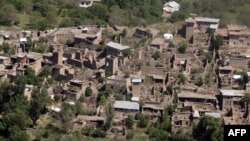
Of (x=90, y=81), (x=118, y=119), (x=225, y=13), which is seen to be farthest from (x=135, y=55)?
(x=225, y=13)

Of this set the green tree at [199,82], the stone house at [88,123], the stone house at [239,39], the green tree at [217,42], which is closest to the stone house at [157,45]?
the green tree at [217,42]

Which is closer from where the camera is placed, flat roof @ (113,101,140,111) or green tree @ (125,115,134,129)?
green tree @ (125,115,134,129)

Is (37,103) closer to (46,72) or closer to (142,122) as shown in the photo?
(46,72)

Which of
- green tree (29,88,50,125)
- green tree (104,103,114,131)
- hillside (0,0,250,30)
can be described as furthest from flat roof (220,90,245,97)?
hillside (0,0,250,30)

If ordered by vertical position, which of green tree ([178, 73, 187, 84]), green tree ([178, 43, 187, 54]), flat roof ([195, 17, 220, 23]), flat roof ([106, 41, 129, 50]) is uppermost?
flat roof ([195, 17, 220, 23])

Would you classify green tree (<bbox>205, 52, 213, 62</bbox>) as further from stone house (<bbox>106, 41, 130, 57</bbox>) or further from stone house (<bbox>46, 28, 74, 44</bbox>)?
stone house (<bbox>46, 28, 74, 44</bbox>)

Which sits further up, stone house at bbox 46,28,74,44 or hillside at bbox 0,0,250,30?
hillside at bbox 0,0,250,30

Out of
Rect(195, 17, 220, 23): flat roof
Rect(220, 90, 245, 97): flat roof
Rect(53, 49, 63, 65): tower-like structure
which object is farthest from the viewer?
Rect(195, 17, 220, 23): flat roof

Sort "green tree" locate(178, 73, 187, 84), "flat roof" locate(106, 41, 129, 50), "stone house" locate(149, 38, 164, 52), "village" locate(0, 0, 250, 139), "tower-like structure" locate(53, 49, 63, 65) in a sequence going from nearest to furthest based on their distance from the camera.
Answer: "village" locate(0, 0, 250, 139) → "green tree" locate(178, 73, 187, 84) → "tower-like structure" locate(53, 49, 63, 65) → "flat roof" locate(106, 41, 129, 50) → "stone house" locate(149, 38, 164, 52)
